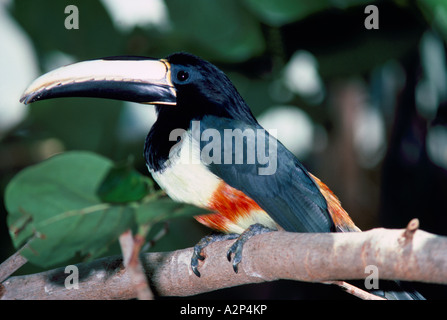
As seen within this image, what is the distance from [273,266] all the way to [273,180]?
60 centimetres

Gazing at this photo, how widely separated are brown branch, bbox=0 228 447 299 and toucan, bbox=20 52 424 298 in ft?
0.79

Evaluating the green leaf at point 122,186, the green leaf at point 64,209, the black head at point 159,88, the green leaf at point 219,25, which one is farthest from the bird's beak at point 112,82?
the green leaf at point 122,186

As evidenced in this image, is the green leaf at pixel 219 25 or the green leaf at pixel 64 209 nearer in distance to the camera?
the green leaf at pixel 64 209

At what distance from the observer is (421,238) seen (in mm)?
1295

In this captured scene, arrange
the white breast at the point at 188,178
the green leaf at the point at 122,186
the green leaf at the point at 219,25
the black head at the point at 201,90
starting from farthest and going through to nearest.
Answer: the green leaf at the point at 219,25 < the black head at the point at 201,90 < the white breast at the point at 188,178 < the green leaf at the point at 122,186

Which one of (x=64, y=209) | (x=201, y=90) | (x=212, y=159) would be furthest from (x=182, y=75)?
(x=64, y=209)

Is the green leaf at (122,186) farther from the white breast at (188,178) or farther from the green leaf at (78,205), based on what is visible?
the white breast at (188,178)

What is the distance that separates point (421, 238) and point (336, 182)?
2.32m

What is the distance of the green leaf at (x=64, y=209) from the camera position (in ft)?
4.27

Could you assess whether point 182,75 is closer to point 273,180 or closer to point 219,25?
point 219,25

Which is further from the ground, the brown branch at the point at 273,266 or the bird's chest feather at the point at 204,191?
the bird's chest feather at the point at 204,191

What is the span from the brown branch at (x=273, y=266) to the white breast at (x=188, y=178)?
0.22 metres

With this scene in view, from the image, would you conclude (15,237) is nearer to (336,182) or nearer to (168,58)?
(168,58)
